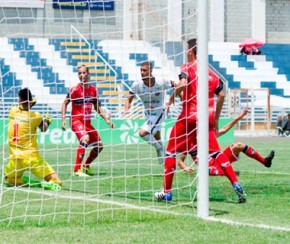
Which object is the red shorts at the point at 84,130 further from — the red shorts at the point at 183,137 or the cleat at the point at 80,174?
the red shorts at the point at 183,137

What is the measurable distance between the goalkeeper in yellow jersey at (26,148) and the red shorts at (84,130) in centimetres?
233

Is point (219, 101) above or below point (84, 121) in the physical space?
above

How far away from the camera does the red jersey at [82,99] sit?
1418 centimetres

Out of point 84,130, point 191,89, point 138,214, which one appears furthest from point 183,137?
point 84,130

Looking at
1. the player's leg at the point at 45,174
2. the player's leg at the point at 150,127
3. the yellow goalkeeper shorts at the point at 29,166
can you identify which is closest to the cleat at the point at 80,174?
the player's leg at the point at 150,127

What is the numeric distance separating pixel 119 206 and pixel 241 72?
34.4 metres

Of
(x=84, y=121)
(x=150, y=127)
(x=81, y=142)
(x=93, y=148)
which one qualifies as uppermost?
(x=84, y=121)

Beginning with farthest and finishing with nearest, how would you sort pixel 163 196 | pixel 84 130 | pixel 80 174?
pixel 84 130 < pixel 80 174 < pixel 163 196

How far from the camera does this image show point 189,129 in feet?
34.9

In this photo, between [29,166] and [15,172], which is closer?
[29,166]

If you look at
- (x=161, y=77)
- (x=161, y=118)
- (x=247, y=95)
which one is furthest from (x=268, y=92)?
(x=161, y=77)

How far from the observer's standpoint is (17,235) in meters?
7.89

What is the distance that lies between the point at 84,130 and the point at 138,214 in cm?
608

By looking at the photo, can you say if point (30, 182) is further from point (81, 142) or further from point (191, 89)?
point (191, 89)
